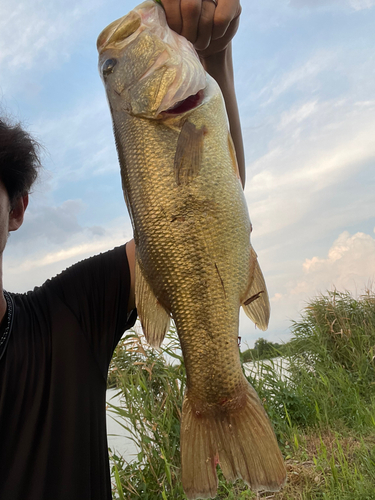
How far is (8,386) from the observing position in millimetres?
1743

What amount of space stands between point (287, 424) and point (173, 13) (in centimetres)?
484

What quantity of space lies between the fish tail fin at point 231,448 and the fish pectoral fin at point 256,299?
0.26 metres

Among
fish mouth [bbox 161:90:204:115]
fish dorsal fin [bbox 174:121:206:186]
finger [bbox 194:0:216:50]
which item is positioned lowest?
fish dorsal fin [bbox 174:121:206:186]

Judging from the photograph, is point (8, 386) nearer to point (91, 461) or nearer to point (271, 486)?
point (91, 461)

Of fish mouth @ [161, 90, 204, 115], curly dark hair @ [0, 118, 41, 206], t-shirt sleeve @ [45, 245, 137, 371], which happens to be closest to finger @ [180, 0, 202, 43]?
fish mouth @ [161, 90, 204, 115]

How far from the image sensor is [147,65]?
5.40ft

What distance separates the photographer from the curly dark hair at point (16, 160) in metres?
2.24

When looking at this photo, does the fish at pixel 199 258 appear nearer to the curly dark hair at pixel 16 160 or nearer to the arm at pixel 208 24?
the arm at pixel 208 24

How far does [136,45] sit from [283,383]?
4730 mm

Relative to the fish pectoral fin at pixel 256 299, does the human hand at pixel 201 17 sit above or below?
above

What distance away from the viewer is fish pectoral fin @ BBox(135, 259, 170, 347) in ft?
4.57

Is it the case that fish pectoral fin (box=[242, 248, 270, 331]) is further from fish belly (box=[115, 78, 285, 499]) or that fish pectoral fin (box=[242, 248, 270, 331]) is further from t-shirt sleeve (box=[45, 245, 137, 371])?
t-shirt sleeve (box=[45, 245, 137, 371])

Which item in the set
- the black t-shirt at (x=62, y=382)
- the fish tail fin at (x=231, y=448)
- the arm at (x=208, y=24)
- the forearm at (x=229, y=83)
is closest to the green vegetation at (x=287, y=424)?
the black t-shirt at (x=62, y=382)

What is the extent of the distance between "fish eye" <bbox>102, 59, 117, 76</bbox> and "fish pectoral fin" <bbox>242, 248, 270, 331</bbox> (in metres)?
1.00
